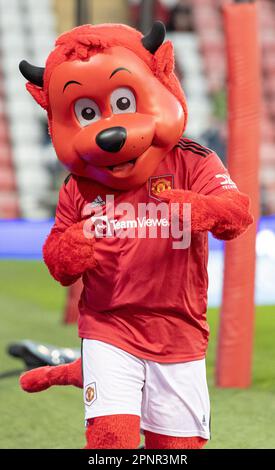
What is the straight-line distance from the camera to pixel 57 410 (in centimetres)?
468

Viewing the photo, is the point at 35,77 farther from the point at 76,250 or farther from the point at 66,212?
the point at 76,250

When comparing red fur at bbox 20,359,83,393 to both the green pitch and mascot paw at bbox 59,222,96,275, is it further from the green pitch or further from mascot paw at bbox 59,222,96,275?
the green pitch

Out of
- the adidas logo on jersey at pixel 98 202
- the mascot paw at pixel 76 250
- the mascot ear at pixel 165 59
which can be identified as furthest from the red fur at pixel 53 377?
the mascot ear at pixel 165 59

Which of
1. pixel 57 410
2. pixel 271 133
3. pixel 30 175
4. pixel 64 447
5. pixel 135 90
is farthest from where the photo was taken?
pixel 271 133

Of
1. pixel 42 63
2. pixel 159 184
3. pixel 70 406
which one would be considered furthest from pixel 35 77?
pixel 42 63

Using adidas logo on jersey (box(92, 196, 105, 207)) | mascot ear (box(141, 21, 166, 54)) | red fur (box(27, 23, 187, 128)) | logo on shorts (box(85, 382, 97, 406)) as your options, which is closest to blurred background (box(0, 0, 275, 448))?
logo on shorts (box(85, 382, 97, 406))

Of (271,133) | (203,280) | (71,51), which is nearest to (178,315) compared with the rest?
(203,280)

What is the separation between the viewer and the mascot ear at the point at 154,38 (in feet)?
9.92

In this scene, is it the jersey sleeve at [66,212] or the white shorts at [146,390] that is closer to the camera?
the white shorts at [146,390]

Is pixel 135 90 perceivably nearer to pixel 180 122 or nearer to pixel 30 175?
pixel 180 122

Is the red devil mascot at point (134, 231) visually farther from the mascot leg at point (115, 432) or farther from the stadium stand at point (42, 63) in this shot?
the stadium stand at point (42, 63)

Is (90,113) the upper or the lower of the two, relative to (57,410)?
upper

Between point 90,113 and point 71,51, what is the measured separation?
0.68 feet

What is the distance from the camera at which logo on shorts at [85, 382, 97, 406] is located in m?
3.00
